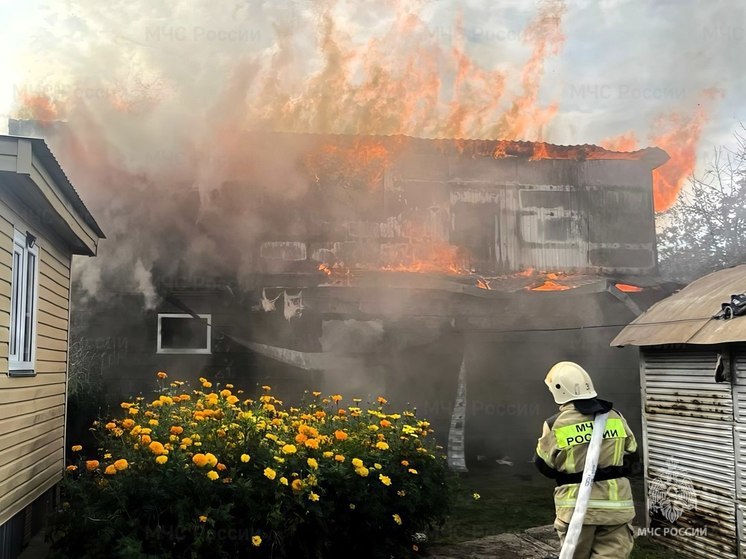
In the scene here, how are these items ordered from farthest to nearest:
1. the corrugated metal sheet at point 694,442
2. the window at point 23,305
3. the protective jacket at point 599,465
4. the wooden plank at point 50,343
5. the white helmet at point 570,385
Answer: the wooden plank at point 50,343, the corrugated metal sheet at point 694,442, the window at point 23,305, the white helmet at point 570,385, the protective jacket at point 599,465

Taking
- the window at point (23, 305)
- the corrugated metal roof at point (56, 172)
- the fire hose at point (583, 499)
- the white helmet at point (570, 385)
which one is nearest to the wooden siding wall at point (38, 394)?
the window at point (23, 305)

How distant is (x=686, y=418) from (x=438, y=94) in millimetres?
10869

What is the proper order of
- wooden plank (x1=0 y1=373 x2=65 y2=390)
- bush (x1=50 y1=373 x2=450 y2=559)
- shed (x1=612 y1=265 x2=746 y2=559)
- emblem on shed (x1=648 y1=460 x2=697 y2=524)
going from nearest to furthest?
1. bush (x1=50 y1=373 x2=450 y2=559)
2. wooden plank (x1=0 y1=373 x2=65 y2=390)
3. shed (x1=612 y1=265 x2=746 y2=559)
4. emblem on shed (x1=648 y1=460 x2=697 y2=524)

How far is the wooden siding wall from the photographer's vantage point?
566 centimetres

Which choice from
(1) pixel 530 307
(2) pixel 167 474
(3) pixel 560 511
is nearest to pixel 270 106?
(1) pixel 530 307

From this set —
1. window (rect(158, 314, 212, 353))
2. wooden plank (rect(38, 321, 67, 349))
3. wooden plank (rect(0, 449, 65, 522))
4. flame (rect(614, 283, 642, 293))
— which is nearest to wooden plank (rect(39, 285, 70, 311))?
wooden plank (rect(38, 321, 67, 349))

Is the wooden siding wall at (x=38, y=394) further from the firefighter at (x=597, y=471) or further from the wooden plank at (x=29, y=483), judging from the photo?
the firefighter at (x=597, y=471)

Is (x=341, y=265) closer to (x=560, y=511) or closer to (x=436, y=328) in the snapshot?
(x=436, y=328)

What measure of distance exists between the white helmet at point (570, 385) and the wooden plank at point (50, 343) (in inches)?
219

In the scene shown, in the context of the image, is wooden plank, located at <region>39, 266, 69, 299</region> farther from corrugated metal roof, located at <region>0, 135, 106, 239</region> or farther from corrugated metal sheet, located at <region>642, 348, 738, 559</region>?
corrugated metal sheet, located at <region>642, 348, 738, 559</region>

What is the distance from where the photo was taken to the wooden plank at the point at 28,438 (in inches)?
227

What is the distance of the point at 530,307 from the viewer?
13.2m

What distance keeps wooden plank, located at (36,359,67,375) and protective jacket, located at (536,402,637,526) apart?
5.62 m

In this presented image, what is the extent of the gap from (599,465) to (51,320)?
6458mm
